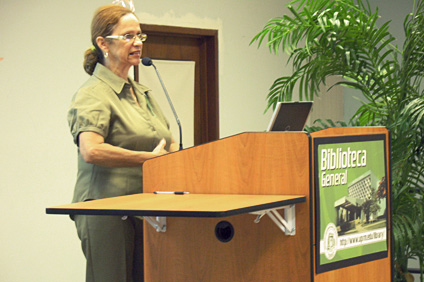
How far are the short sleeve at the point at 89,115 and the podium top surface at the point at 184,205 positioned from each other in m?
0.46

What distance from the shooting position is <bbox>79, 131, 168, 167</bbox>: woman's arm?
2.25m

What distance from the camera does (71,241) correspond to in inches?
167

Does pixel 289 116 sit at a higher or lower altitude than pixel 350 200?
higher

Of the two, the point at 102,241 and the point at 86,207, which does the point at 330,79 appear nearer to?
the point at 102,241

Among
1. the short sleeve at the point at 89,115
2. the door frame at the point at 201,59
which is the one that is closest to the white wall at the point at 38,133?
the door frame at the point at 201,59

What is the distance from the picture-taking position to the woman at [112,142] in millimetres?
2289

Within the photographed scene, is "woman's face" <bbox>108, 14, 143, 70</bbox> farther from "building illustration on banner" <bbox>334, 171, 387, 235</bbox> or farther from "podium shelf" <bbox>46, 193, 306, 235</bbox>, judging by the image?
"building illustration on banner" <bbox>334, 171, 387, 235</bbox>

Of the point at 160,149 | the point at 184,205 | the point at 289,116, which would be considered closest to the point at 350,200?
the point at 289,116

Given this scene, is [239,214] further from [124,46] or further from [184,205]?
[124,46]

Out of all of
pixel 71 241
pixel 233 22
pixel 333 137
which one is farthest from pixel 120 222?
pixel 233 22

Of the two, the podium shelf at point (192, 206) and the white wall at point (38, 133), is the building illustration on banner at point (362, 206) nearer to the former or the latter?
the podium shelf at point (192, 206)

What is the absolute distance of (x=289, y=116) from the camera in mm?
2188

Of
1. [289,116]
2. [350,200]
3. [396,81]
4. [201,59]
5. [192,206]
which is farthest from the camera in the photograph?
[201,59]

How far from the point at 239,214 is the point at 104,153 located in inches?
28.2
